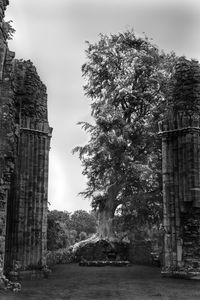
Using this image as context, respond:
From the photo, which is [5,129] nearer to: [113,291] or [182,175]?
[113,291]

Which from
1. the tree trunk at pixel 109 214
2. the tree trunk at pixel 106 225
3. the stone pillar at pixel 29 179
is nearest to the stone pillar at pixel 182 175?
the stone pillar at pixel 29 179

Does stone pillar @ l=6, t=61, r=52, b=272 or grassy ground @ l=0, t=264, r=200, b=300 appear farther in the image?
stone pillar @ l=6, t=61, r=52, b=272

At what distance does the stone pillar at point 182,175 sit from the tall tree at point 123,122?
630 centimetres

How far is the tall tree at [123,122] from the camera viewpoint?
20084mm

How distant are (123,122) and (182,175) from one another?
905 centimetres

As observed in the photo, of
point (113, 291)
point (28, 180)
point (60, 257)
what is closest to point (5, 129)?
point (113, 291)

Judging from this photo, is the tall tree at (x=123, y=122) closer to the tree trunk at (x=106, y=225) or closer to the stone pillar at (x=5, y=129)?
the tree trunk at (x=106, y=225)

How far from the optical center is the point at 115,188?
21141 millimetres

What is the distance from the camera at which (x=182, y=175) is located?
12.2 m

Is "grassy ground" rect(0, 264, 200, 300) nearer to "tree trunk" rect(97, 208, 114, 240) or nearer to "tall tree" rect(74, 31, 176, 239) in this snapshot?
"tall tree" rect(74, 31, 176, 239)

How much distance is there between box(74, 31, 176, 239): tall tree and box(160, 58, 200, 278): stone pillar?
6.30 metres

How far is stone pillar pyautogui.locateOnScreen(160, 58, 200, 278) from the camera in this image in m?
11.8

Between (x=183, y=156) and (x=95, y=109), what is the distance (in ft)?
35.5

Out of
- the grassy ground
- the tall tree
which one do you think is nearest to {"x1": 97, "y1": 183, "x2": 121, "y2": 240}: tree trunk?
the tall tree
